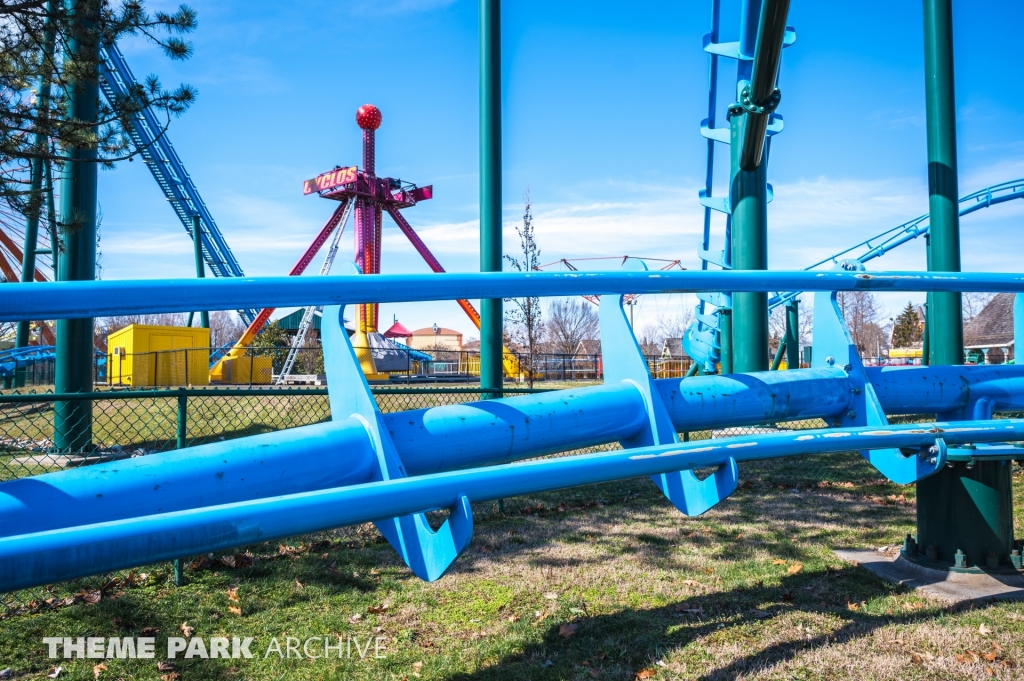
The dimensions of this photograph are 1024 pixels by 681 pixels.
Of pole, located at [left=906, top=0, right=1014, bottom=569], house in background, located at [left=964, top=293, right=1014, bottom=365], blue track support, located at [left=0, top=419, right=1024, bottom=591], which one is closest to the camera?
blue track support, located at [left=0, top=419, right=1024, bottom=591]

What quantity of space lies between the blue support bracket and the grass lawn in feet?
2.52

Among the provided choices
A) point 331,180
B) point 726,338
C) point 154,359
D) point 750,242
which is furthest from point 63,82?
point 331,180

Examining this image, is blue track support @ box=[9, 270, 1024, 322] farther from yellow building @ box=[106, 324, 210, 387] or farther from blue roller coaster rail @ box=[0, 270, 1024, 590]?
yellow building @ box=[106, 324, 210, 387]

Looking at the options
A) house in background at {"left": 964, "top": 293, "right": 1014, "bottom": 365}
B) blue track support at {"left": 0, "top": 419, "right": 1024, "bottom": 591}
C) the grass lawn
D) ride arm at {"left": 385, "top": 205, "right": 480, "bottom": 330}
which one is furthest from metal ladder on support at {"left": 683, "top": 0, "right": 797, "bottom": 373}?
house in background at {"left": 964, "top": 293, "right": 1014, "bottom": 365}

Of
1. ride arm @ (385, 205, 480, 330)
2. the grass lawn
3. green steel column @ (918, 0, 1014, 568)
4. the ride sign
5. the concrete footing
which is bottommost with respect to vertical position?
the grass lawn

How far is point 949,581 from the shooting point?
3.76 m

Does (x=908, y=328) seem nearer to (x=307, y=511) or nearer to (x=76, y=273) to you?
(x=76, y=273)

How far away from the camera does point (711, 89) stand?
11016 mm

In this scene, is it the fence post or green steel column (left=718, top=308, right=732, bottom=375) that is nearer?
the fence post

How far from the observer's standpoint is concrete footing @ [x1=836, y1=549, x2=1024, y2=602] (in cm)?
355

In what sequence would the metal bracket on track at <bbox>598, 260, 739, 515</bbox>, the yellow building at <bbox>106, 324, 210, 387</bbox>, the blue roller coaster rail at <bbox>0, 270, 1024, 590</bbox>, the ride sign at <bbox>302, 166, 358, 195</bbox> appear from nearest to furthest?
the blue roller coaster rail at <bbox>0, 270, 1024, 590</bbox> → the metal bracket on track at <bbox>598, 260, 739, 515</bbox> → the yellow building at <bbox>106, 324, 210, 387</bbox> → the ride sign at <bbox>302, 166, 358, 195</bbox>

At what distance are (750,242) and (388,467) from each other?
4698 millimetres

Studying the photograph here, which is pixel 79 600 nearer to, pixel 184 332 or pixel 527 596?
pixel 527 596

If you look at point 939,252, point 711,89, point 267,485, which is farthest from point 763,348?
point 711,89
